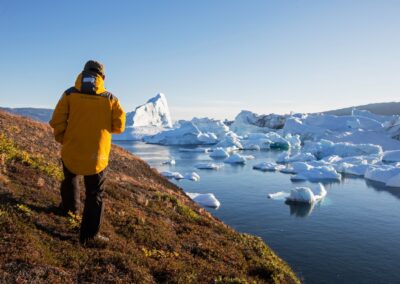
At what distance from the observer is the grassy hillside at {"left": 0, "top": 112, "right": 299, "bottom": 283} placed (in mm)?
4957

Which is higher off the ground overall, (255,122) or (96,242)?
(96,242)

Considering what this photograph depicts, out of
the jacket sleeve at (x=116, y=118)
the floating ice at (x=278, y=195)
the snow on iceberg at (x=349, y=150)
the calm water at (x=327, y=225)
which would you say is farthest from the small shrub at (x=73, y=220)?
the snow on iceberg at (x=349, y=150)

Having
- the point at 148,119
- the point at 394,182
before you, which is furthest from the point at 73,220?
the point at 148,119

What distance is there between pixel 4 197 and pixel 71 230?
138 cm

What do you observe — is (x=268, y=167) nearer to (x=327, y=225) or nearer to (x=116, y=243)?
(x=327, y=225)

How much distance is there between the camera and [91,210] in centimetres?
588

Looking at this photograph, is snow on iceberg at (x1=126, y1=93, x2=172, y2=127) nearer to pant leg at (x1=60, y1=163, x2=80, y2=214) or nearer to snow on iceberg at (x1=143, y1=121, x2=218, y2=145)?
snow on iceberg at (x1=143, y1=121, x2=218, y2=145)

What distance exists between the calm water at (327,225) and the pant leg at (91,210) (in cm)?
1268

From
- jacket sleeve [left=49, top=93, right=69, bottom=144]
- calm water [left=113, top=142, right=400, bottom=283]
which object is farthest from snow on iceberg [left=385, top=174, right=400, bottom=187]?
jacket sleeve [left=49, top=93, right=69, bottom=144]

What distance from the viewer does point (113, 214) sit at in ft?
25.0

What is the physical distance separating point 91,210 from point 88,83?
200 centimetres

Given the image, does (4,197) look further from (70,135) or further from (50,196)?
(70,135)

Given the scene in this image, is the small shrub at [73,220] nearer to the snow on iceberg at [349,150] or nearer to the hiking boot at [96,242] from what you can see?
the hiking boot at [96,242]

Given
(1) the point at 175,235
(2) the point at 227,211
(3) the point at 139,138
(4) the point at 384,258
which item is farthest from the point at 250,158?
(3) the point at 139,138
